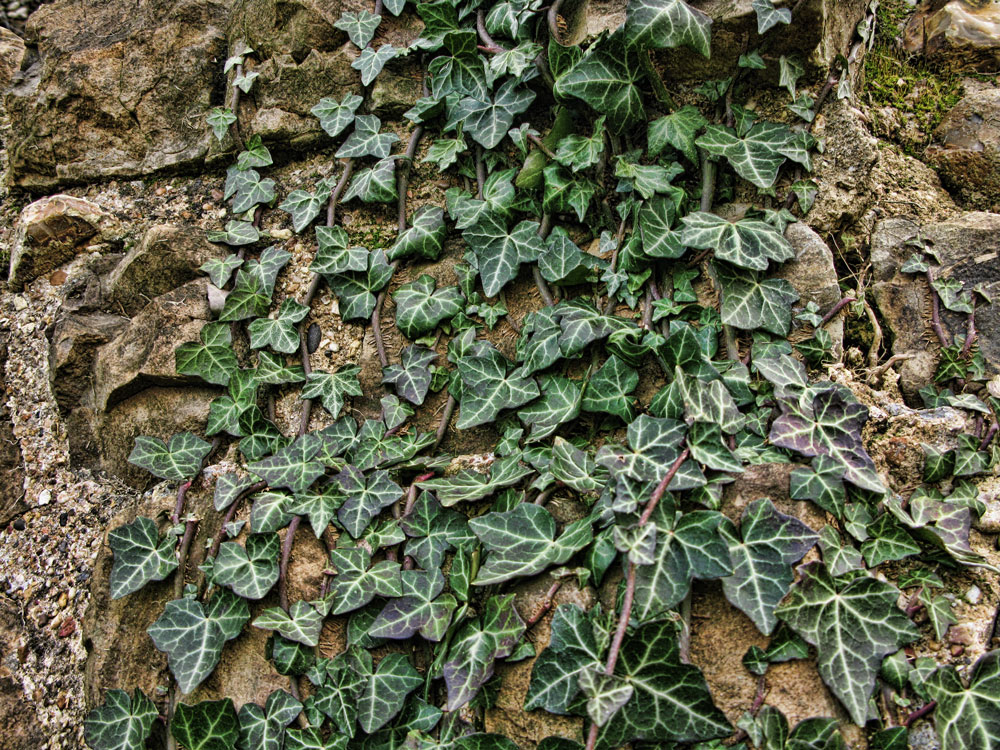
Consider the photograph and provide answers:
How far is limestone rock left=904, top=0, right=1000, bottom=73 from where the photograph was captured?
1955 mm

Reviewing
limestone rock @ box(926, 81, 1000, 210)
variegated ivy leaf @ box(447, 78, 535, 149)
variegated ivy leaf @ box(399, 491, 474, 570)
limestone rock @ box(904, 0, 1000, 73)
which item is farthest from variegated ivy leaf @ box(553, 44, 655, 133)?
variegated ivy leaf @ box(399, 491, 474, 570)

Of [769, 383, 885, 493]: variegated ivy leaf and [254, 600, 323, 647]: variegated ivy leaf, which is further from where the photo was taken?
[254, 600, 323, 647]: variegated ivy leaf

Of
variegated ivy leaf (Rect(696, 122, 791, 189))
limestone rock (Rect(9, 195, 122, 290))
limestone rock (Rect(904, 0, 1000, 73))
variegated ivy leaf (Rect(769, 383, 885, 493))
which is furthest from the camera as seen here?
limestone rock (Rect(9, 195, 122, 290))

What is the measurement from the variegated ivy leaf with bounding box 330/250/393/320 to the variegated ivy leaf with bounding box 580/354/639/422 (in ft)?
2.32

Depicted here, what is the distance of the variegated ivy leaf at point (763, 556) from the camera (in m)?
1.34

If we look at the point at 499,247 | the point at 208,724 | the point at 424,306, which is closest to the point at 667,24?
the point at 499,247

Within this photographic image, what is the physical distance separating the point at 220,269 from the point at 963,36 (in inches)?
91.7

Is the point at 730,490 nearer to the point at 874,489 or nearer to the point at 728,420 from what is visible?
the point at 728,420

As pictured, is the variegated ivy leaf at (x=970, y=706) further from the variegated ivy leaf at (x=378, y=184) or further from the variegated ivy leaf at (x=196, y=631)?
the variegated ivy leaf at (x=378, y=184)

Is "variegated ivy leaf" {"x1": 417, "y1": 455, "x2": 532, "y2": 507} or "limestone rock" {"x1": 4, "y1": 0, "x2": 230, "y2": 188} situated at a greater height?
"limestone rock" {"x1": 4, "y1": 0, "x2": 230, "y2": 188}

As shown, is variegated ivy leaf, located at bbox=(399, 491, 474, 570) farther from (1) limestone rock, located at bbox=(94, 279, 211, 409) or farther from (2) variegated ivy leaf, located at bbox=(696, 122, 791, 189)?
(2) variegated ivy leaf, located at bbox=(696, 122, 791, 189)

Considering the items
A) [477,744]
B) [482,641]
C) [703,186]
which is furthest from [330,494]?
[703,186]

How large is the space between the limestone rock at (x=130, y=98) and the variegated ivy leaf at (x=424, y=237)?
87 cm

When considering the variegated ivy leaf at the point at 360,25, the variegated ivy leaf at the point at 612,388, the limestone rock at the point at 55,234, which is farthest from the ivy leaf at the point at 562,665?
the limestone rock at the point at 55,234
